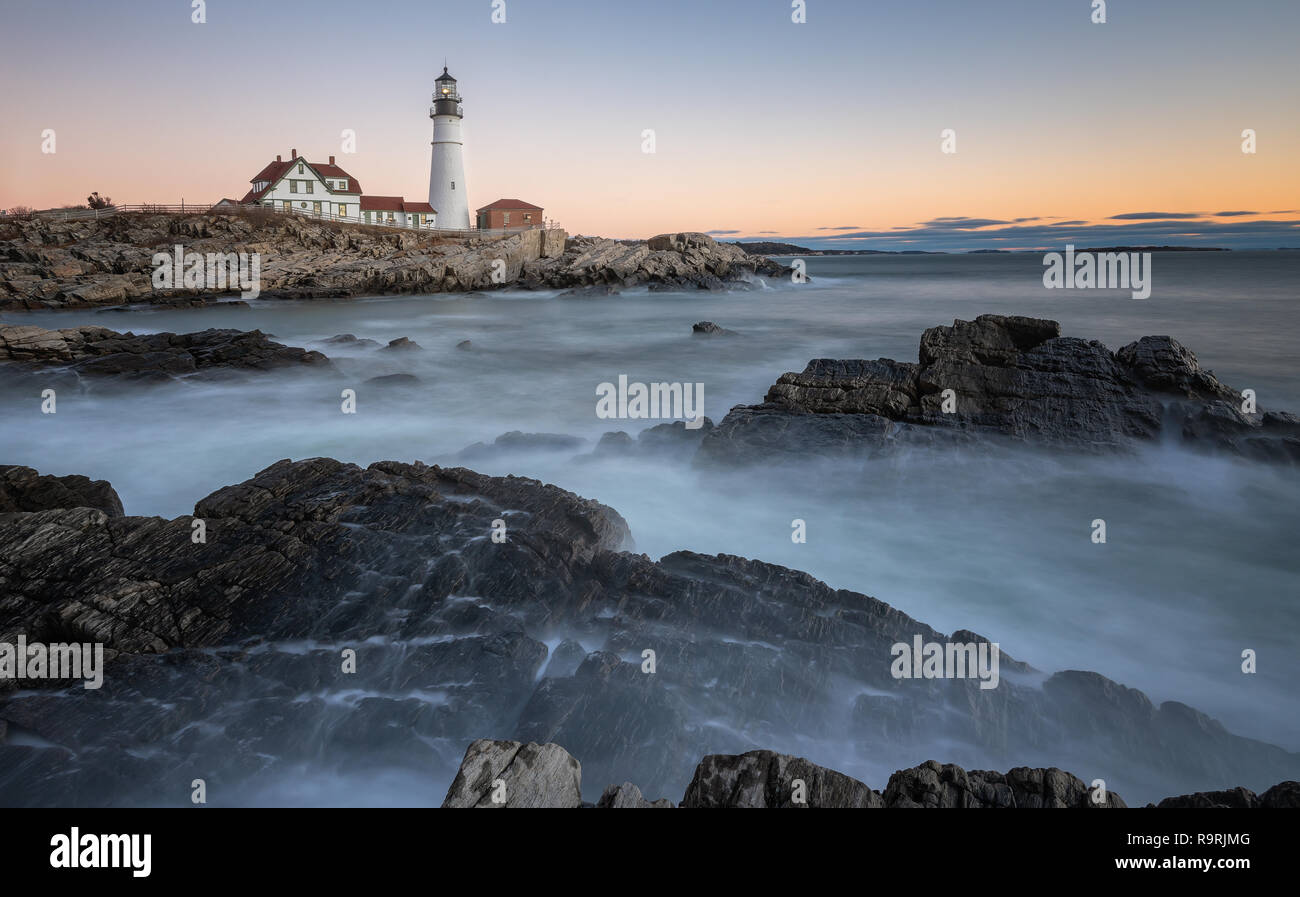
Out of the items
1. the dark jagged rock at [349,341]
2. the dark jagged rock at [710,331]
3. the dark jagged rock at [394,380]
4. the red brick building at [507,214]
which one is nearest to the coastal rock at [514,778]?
the dark jagged rock at [394,380]

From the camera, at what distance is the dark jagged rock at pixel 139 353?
1485cm

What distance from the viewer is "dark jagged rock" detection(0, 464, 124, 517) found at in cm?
672

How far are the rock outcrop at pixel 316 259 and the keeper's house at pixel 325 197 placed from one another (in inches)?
250

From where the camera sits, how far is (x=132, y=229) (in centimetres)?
3975

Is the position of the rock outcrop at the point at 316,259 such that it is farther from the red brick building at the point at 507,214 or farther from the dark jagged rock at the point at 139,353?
the dark jagged rock at the point at 139,353

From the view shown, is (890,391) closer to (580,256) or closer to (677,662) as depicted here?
→ (677,662)

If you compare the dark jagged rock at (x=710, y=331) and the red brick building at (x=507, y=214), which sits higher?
the red brick building at (x=507, y=214)

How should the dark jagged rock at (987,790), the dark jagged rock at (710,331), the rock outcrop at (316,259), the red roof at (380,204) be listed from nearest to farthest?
1. the dark jagged rock at (987,790)
2. the dark jagged rock at (710,331)
3. the rock outcrop at (316,259)
4. the red roof at (380,204)

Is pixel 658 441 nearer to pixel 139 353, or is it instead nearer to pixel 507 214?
pixel 139 353

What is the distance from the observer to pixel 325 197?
5300 centimetres

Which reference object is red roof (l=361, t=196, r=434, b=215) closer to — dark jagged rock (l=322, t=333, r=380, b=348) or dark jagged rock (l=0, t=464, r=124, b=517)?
dark jagged rock (l=322, t=333, r=380, b=348)
